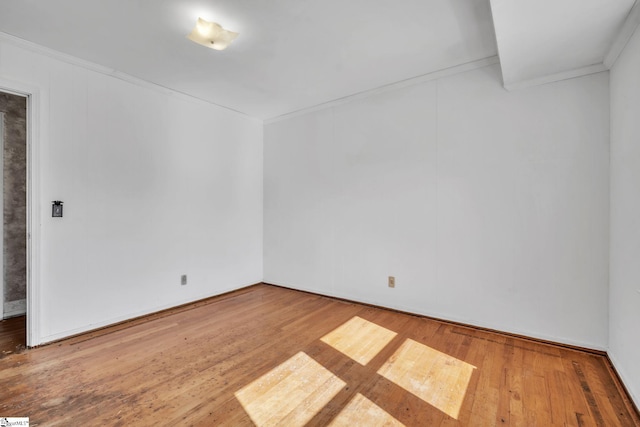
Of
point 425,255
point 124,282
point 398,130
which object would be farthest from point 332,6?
point 124,282

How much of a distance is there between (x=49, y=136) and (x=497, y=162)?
4.09 meters

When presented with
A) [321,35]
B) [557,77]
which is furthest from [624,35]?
[321,35]

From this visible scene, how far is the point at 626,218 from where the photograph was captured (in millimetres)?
1942

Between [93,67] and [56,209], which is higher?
[93,67]

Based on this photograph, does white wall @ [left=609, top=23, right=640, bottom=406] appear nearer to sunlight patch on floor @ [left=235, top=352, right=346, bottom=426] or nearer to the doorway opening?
sunlight patch on floor @ [left=235, top=352, right=346, bottom=426]

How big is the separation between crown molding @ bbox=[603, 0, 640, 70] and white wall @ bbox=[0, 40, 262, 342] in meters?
3.97

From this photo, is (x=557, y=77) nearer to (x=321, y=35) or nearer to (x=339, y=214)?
(x=321, y=35)

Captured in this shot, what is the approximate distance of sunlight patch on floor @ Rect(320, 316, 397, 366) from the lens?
93.7 inches

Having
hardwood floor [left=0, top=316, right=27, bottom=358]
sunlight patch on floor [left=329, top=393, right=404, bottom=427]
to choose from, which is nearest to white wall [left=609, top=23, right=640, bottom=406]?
sunlight patch on floor [left=329, top=393, right=404, bottom=427]

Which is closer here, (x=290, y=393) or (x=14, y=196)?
(x=290, y=393)

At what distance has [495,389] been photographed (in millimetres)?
1895

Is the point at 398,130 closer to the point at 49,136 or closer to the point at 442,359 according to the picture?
the point at 442,359

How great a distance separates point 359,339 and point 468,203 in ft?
5.54

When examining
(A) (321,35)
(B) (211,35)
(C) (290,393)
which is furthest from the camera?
(A) (321,35)
